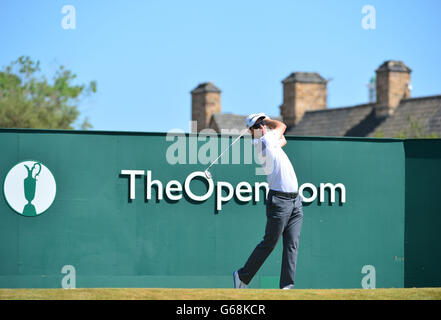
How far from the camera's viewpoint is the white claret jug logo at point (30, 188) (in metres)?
11.9

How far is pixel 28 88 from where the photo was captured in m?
59.7

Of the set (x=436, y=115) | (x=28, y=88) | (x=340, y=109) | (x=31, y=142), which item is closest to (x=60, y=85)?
(x=28, y=88)

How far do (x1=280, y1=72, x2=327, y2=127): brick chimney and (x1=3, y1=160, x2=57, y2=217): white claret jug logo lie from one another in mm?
44821

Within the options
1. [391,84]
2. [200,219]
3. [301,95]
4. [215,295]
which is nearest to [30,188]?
[200,219]

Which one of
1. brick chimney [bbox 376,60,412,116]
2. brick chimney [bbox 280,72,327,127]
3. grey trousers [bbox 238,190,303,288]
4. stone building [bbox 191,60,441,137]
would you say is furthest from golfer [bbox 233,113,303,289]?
brick chimney [bbox 280,72,327,127]

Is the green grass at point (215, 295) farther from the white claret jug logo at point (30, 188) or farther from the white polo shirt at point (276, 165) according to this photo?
the white claret jug logo at point (30, 188)

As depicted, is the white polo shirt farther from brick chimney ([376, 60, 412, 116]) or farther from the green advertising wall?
brick chimney ([376, 60, 412, 116])

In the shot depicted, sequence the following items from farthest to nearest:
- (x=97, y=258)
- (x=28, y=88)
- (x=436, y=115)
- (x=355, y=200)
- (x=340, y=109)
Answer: (x=28, y=88), (x=340, y=109), (x=436, y=115), (x=355, y=200), (x=97, y=258)
